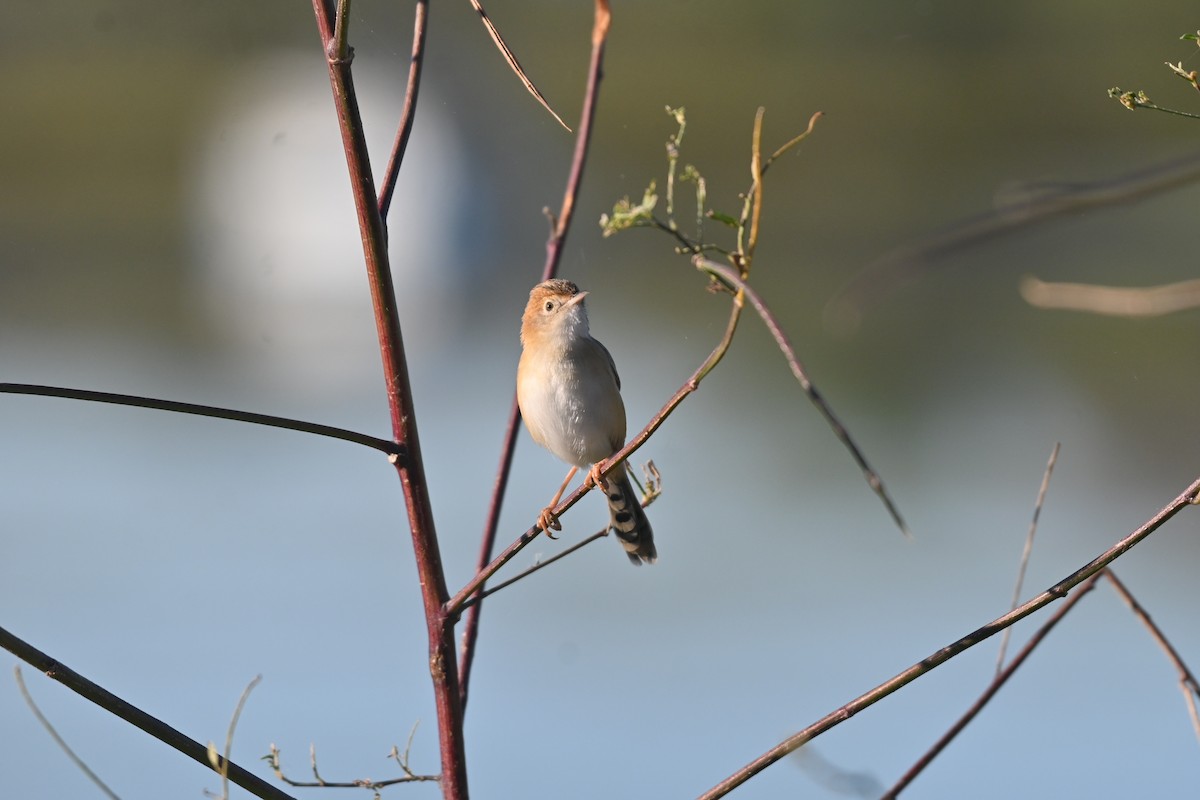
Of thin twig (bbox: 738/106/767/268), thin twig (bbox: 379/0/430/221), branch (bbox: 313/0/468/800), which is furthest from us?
thin twig (bbox: 379/0/430/221)

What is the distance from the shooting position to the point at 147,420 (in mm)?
10391

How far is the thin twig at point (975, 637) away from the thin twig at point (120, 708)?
0.49 m

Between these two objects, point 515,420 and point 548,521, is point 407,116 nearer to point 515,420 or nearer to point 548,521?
point 515,420

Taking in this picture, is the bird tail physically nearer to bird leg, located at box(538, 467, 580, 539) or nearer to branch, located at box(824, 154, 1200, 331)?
bird leg, located at box(538, 467, 580, 539)

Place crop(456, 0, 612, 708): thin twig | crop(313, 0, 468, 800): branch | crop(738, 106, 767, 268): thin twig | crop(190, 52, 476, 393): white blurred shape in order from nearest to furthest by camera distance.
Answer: crop(738, 106, 767, 268): thin twig < crop(313, 0, 468, 800): branch < crop(456, 0, 612, 708): thin twig < crop(190, 52, 476, 393): white blurred shape

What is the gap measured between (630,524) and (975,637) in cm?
211

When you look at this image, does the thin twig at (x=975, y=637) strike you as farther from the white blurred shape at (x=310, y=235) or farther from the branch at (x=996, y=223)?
the white blurred shape at (x=310, y=235)

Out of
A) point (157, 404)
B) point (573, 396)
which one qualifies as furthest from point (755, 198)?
point (573, 396)

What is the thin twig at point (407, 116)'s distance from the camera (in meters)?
1.71

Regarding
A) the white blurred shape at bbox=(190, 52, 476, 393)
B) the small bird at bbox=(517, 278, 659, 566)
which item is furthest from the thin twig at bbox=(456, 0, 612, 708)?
the white blurred shape at bbox=(190, 52, 476, 393)

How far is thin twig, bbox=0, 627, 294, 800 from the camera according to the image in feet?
4.41

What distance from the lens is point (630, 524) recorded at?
3465 millimetres

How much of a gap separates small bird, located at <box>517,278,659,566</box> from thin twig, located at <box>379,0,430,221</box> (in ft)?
5.10

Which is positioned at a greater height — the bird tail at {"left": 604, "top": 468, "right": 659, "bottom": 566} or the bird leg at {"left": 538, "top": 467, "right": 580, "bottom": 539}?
the bird tail at {"left": 604, "top": 468, "right": 659, "bottom": 566}
